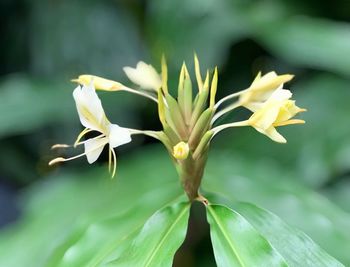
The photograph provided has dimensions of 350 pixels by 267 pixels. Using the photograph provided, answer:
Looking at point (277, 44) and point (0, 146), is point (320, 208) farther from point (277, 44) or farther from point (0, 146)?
point (0, 146)

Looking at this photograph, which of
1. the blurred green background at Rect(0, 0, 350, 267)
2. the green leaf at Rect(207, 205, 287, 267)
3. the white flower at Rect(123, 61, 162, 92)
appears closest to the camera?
the green leaf at Rect(207, 205, 287, 267)

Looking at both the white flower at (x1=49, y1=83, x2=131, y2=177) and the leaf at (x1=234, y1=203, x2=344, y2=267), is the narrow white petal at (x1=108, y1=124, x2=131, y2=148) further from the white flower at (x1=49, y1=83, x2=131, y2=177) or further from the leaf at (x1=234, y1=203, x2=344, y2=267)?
the leaf at (x1=234, y1=203, x2=344, y2=267)

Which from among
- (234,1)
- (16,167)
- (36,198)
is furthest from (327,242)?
(16,167)

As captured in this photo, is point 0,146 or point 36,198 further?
point 0,146

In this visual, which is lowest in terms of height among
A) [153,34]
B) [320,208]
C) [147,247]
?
[320,208]

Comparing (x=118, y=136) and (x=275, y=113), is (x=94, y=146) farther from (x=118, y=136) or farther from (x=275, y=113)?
(x=275, y=113)

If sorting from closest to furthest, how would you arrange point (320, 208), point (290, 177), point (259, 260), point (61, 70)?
point (259, 260)
point (320, 208)
point (290, 177)
point (61, 70)

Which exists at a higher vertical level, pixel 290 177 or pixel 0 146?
pixel 0 146

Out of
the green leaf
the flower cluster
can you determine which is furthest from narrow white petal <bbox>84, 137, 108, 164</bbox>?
the green leaf
